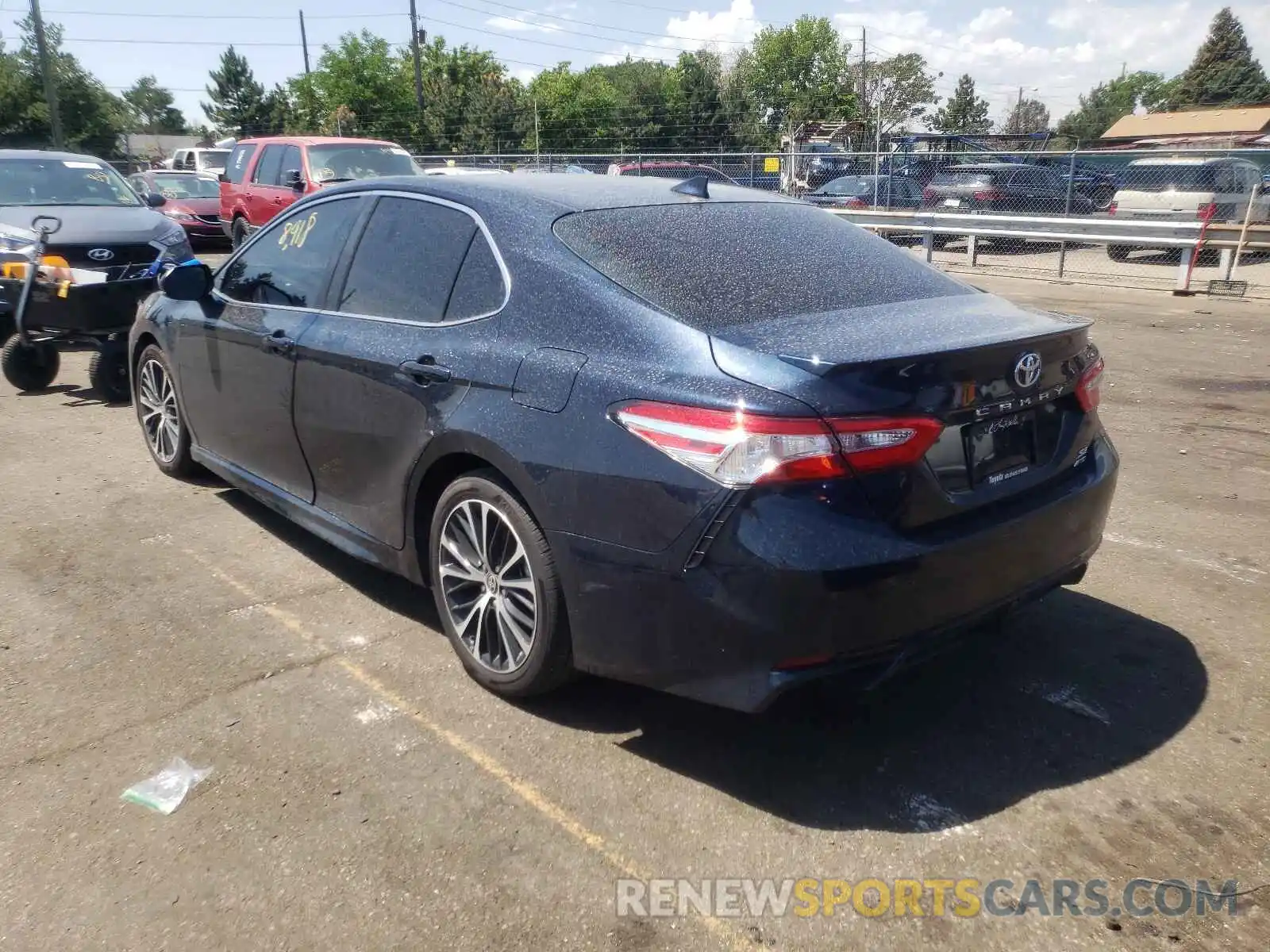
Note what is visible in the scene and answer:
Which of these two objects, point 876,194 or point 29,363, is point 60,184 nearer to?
point 29,363

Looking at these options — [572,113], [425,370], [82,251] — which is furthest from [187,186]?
[572,113]

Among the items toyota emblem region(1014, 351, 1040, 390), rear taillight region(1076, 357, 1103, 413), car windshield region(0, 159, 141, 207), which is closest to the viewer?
toyota emblem region(1014, 351, 1040, 390)

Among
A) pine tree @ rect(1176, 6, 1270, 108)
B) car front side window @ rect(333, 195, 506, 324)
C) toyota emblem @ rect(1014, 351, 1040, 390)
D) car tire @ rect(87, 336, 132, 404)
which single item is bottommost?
car tire @ rect(87, 336, 132, 404)

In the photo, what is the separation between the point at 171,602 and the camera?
425cm

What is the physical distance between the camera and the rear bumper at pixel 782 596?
258 cm

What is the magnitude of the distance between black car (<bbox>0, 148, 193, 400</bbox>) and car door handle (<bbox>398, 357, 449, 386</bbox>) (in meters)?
5.02

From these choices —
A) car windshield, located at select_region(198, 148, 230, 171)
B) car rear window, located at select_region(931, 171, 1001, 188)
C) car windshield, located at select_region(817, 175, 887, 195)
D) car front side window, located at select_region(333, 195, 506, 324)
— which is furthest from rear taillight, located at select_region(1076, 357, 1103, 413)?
car windshield, located at select_region(198, 148, 230, 171)

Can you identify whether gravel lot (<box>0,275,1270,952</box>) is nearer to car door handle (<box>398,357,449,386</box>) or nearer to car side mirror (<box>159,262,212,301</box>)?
car door handle (<box>398,357,449,386</box>)

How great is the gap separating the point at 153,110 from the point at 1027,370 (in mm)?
153086

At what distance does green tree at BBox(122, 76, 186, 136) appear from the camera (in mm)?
113812

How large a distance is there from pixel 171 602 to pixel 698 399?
2.69 m

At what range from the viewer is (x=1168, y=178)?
691 inches

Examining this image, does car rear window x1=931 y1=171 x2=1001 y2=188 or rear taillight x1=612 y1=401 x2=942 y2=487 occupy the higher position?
rear taillight x1=612 y1=401 x2=942 y2=487

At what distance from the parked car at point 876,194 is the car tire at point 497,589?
18.1 meters
